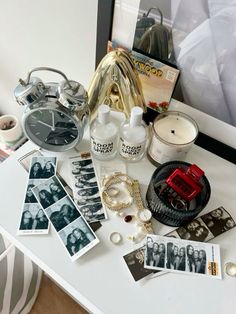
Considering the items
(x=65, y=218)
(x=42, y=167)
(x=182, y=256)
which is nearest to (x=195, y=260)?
(x=182, y=256)

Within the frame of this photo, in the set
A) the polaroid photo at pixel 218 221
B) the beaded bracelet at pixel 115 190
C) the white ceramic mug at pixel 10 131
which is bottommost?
the white ceramic mug at pixel 10 131

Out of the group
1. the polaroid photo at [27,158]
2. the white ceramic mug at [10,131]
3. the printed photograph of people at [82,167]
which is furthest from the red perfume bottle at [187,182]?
the white ceramic mug at [10,131]

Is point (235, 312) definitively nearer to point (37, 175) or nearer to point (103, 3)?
point (37, 175)

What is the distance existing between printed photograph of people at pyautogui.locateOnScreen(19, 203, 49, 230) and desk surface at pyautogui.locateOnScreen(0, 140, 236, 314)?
0.04 feet

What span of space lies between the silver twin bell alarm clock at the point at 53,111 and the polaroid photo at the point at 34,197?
0.10 ft

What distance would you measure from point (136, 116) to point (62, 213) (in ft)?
0.73

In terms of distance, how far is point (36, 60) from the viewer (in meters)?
0.78

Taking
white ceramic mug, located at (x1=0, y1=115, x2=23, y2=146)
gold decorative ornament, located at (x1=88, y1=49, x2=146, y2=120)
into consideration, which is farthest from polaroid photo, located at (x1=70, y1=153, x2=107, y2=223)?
white ceramic mug, located at (x1=0, y1=115, x2=23, y2=146)

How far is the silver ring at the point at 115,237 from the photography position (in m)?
0.51

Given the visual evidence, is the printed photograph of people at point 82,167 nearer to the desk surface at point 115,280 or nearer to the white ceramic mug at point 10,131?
the desk surface at point 115,280

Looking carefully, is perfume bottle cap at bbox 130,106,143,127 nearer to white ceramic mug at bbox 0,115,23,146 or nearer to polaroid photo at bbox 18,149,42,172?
polaroid photo at bbox 18,149,42,172

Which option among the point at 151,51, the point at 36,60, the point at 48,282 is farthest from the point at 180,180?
the point at 48,282

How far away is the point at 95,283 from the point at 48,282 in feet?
2.23

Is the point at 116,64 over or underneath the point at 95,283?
over
